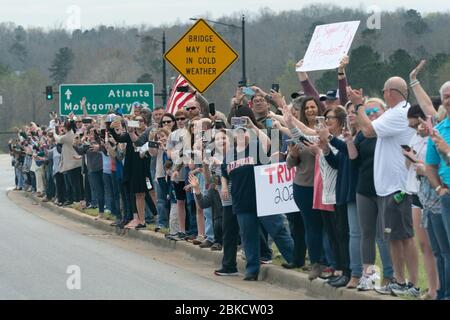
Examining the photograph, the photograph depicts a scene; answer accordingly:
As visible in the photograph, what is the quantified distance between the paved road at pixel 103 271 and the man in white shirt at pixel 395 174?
5.06 feet

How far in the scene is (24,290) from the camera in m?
12.5

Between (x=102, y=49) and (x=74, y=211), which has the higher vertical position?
(x=102, y=49)

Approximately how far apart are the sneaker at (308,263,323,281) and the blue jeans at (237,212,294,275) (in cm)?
138

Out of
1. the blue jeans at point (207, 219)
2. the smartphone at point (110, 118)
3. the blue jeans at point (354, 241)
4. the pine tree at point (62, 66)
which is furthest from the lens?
the pine tree at point (62, 66)

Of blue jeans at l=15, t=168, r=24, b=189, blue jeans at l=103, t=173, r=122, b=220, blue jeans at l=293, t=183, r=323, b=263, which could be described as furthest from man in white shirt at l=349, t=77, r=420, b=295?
blue jeans at l=15, t=168, r=24, b=189

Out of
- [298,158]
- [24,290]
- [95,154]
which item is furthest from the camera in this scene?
[95,154]

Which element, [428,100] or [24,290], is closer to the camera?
[428,100]

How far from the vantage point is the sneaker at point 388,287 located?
37.4 feet

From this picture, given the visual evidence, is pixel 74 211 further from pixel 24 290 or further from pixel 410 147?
pixel 410 147

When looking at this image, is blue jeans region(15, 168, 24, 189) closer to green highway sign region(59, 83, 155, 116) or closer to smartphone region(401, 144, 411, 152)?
green highway sign region(59, 83, 155, 116)

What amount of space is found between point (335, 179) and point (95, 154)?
42.9 ft

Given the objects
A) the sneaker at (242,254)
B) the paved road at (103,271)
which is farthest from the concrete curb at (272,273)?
the paved road at (103,271)

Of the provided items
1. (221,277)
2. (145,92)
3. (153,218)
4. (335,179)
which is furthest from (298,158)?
(145,92)

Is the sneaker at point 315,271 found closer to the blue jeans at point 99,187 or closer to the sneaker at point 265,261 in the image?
the sneaker at point 265,261
